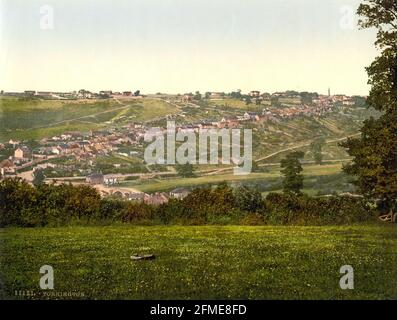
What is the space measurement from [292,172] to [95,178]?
2783 mm

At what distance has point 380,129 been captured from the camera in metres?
9.82

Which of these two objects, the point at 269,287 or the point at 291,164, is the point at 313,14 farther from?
the point at 269,287

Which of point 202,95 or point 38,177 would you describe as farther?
point 38,177

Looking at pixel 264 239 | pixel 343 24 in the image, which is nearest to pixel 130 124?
pixel 264 239

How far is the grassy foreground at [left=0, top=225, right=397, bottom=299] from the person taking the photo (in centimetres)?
866

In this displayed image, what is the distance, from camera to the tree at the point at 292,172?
9.91m

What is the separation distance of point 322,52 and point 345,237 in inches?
99.8

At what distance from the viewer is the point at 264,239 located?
31.6 feet

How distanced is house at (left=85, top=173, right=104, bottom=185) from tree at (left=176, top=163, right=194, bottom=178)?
1085 millimetres

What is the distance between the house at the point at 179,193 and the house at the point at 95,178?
1008 mm

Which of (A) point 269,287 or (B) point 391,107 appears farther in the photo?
(B) point 391,107

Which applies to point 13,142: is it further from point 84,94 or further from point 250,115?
point 250,115

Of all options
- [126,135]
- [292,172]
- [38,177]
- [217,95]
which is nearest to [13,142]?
[38,177]
